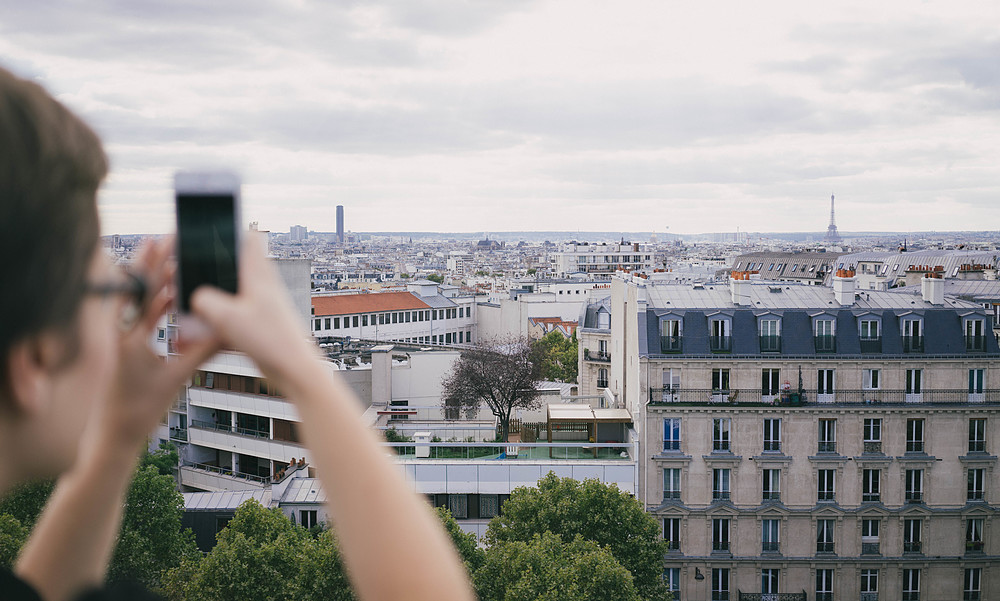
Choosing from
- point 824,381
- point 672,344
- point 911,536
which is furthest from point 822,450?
point 672,344

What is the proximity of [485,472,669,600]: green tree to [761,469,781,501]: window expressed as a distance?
638cm

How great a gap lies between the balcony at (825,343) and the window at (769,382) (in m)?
1.60

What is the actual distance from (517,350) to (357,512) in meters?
57.5

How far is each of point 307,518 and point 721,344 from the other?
45.9 feet

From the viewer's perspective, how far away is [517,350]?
59.0 meters

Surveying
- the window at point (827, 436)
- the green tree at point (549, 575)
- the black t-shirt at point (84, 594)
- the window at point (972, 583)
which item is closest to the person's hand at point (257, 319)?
the black t-shirt at point (84, 594)

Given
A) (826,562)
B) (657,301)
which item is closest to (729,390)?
(657,301)

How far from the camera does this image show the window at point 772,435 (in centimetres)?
2888

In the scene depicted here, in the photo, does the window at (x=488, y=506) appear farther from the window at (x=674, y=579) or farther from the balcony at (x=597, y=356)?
the balcony at (x=597, y=356)

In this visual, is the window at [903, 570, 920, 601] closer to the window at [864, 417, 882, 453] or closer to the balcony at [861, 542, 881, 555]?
the balcony at [861, 542, 881, 555]

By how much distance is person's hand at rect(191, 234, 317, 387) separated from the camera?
159 cm

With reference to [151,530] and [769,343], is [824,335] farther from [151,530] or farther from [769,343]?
[151,530]

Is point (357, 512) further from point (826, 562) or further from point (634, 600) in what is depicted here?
point (826, 562)

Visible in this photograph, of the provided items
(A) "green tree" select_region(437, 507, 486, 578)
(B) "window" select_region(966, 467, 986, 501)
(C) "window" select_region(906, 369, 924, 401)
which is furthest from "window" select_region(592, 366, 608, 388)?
(A) "green tree" select_region(437, 507, 486, 578)
